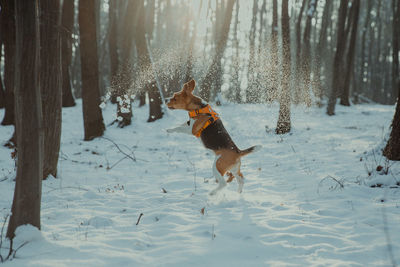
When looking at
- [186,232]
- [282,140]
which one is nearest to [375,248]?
[186,232]

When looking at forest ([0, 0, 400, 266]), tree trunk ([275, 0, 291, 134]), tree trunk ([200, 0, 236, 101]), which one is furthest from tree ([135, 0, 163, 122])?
tree trunk ([275, 0, 291, 134])

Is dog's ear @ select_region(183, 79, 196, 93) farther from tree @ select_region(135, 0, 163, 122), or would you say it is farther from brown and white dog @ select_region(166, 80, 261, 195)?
tree @ select_region(135, 0, 163, 122)

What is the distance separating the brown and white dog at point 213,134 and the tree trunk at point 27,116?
2566 mm

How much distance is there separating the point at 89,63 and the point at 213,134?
5872 mm

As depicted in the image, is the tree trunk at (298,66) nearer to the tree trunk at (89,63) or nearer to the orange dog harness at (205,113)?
the tree trunk at (89,63)

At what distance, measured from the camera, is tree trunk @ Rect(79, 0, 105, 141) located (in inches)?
355

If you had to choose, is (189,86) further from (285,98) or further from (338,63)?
(338,63)

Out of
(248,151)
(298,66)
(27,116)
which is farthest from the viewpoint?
(298,66)

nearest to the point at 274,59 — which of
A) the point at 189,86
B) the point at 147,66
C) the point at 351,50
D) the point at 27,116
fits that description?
the point at 147,66

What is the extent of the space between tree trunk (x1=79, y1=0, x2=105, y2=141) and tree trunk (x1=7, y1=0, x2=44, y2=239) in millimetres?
6400

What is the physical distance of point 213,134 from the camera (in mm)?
4957

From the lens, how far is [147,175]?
246 inches

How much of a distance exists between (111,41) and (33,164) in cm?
1539

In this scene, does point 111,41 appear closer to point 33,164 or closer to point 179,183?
point 179,183
